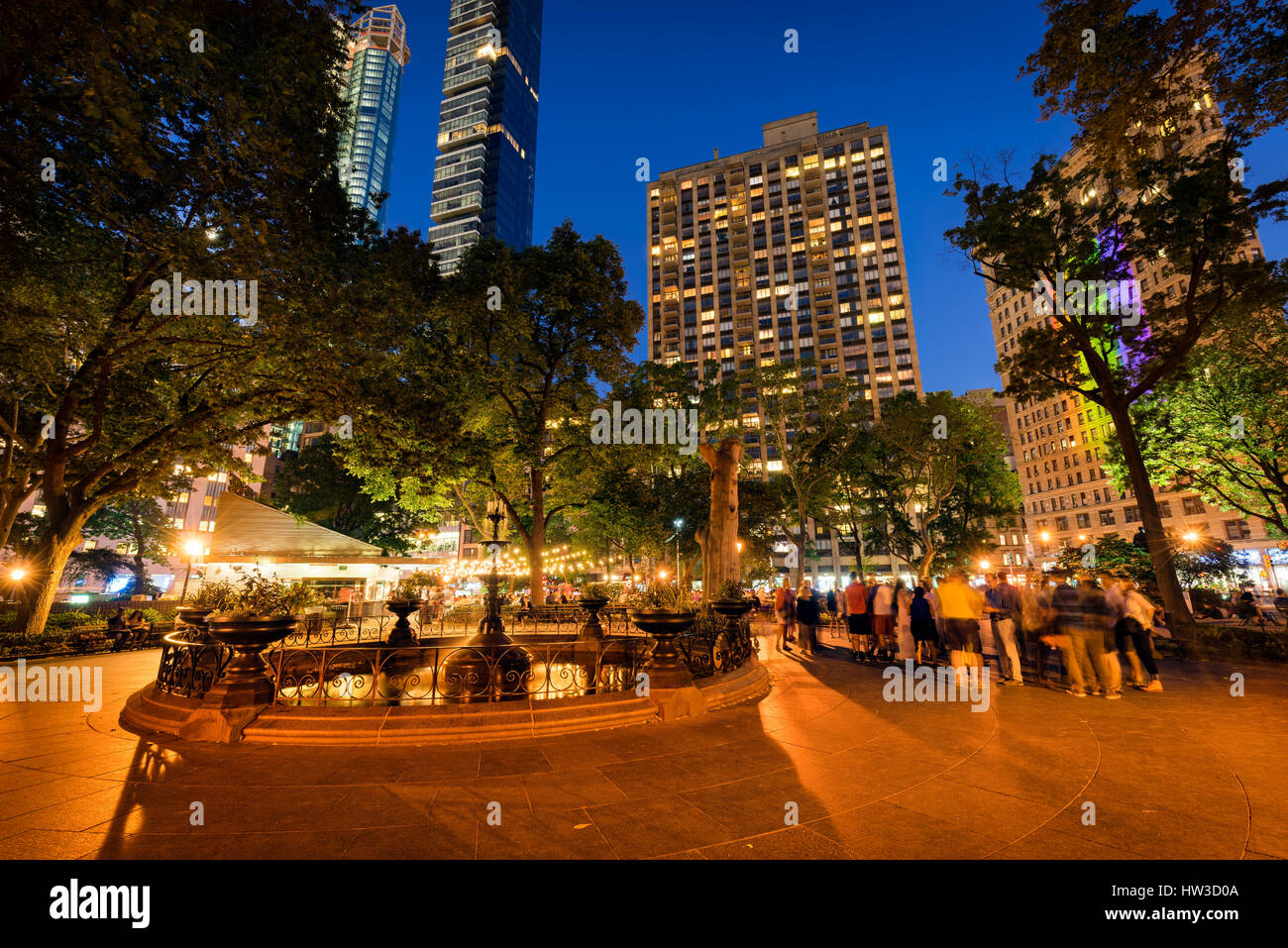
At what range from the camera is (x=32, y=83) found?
7.91 meters

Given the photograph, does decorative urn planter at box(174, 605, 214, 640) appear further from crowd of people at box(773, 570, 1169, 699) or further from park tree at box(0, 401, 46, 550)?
crowd of people at box(773, 570, 1169, 699)

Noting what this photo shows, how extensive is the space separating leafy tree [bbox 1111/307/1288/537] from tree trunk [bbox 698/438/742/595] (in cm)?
1736

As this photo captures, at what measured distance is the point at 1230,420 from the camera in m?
18.7

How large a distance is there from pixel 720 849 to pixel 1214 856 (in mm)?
3134

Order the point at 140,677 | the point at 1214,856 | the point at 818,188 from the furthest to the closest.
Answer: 1. the point at 818,188
2. the point at 140,677
3. the point at 1214,856

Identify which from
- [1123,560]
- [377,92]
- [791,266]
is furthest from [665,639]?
[377,92]

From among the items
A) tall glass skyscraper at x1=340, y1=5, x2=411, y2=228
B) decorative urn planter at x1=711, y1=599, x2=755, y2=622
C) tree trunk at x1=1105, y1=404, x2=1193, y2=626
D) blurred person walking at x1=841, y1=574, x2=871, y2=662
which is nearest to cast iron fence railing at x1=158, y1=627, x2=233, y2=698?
decorative urn planter at x1=711, y1=599, x2=755, y2=622

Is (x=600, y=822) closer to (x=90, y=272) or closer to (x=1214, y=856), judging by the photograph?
(x=1214, y=856)

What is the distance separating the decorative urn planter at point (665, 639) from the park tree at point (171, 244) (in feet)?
28.8

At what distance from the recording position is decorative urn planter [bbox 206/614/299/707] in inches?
233

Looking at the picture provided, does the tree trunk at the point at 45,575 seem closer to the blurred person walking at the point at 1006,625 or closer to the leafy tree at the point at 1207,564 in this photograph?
the blurred person walking at the point at 1006,625

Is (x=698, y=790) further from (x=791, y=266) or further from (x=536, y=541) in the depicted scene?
(x=791, y=266)
